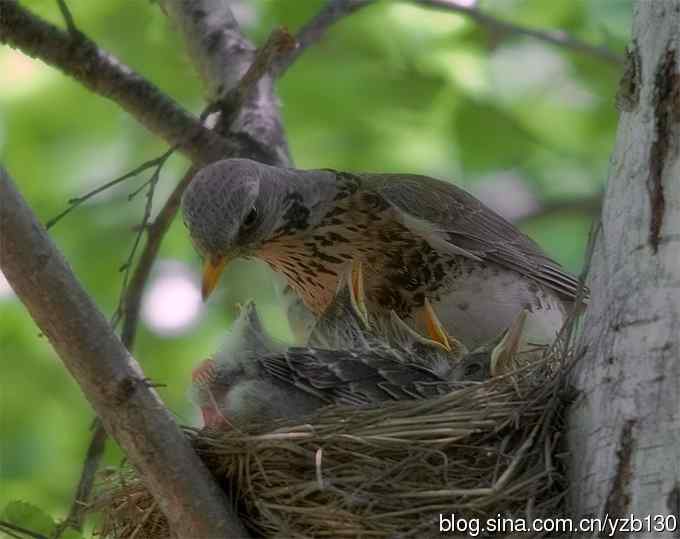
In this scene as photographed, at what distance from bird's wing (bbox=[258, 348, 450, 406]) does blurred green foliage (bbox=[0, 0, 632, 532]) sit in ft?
7.98

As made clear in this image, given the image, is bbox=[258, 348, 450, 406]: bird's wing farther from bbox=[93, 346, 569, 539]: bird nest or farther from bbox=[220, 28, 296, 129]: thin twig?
bbox=[220, 28, 296, 129]: thin twig

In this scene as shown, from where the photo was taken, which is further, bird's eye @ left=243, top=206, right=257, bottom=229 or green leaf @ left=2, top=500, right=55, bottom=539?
bird's eye @ left=243, top=206, right=257, bottom=229

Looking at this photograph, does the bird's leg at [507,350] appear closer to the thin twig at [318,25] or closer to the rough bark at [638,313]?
the rough bark at [638,313]

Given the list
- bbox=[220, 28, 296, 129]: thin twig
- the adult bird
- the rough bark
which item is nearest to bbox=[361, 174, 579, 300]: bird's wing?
the adult bird

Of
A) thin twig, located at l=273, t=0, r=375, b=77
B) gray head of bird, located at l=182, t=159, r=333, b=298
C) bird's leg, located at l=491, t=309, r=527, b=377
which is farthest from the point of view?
thin twig, located at l=273, t=0, r=375, b=77

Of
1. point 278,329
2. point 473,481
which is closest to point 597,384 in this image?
point 473,481

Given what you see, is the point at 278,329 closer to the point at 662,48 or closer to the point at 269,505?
the point at 269,505

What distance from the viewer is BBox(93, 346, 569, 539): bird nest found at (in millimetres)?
3479

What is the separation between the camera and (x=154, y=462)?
3146 millimetres

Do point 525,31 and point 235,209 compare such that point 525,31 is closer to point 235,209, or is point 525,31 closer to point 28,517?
point 235,209

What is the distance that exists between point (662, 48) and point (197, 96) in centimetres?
418

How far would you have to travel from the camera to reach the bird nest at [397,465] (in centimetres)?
348

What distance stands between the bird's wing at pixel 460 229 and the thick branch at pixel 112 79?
2.45 ft

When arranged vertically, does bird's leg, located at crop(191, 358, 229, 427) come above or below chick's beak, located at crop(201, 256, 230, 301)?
below
